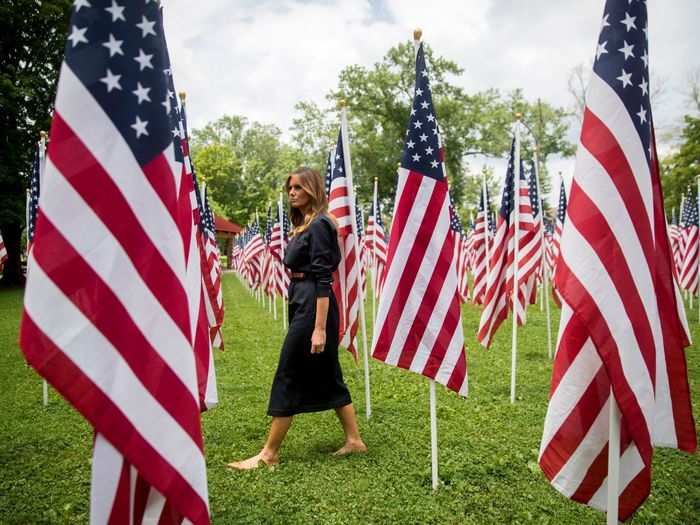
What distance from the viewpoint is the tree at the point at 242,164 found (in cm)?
5709

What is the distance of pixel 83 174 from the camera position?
1990 mm

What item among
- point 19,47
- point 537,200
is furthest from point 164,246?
point 19,47

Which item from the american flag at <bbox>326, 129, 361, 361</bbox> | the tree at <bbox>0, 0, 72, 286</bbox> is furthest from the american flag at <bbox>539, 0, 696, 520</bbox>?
the tree at <bbox>0, 0, 72, 286</bbox>

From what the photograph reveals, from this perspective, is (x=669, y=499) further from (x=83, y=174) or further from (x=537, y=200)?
(x=537, y=200)

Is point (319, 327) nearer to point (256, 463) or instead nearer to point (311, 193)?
point (311, 193)

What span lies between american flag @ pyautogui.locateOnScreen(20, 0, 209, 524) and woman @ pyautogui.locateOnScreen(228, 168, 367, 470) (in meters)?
2.15

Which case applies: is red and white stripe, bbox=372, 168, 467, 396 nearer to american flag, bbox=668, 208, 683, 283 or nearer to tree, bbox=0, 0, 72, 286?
american flag, bbox=668, 208, 683, 283

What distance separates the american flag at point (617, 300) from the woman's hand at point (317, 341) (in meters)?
1.99

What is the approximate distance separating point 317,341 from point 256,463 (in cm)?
130

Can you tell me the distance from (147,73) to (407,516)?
3313 millimetres

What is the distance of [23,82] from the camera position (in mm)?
24844

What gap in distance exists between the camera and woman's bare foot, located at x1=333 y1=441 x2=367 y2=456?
481 cm

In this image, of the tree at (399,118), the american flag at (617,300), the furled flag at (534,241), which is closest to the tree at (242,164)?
the tree at (399,118)

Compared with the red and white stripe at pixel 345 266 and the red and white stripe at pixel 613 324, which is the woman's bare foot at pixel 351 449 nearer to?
the red and white stripe at pixel 345 266
